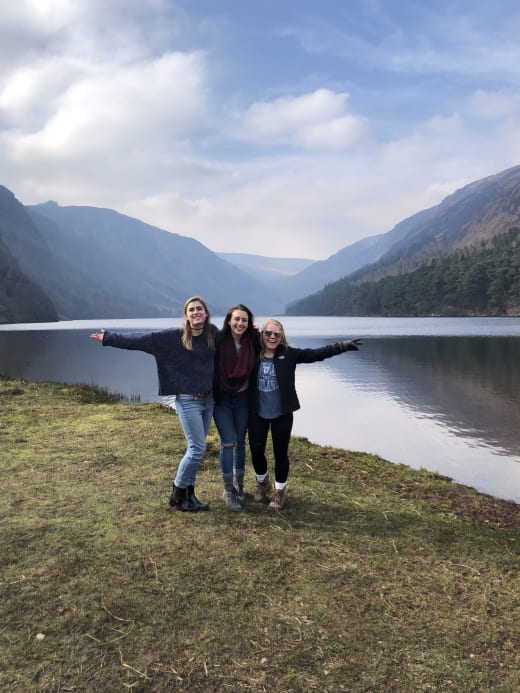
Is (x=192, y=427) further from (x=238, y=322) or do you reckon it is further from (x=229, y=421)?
(x=238, y=322)

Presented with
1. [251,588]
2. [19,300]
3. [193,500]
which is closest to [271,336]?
[193,500]

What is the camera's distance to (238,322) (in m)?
6.54

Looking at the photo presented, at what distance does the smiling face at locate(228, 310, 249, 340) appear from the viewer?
654 centimetres

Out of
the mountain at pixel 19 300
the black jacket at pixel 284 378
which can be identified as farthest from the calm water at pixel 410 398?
the mountain at pixel 19 300

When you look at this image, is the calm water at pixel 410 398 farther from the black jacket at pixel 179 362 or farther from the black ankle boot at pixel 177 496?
the black jacket at pixel 179 362

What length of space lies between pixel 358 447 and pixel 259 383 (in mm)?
9602

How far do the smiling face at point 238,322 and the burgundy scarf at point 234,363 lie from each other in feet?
0.59

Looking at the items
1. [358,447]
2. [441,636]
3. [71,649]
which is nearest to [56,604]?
[71,649]

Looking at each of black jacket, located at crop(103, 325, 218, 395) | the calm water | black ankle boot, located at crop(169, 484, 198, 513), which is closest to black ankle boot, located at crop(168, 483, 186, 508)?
black ankle boot, located at crop(169, 484, 198, 513)

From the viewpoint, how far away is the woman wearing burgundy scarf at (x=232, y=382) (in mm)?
6613

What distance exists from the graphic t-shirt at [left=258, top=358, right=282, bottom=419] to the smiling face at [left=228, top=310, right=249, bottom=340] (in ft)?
1.86

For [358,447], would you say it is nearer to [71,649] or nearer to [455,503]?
[455,503]

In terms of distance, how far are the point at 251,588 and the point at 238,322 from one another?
3.13 meters

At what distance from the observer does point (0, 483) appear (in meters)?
7.75
